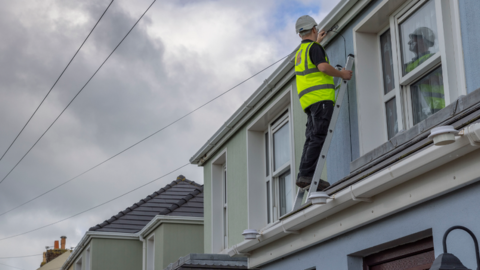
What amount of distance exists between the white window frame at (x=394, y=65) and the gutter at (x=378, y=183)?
0.92 meters

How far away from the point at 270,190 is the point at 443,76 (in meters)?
4.54

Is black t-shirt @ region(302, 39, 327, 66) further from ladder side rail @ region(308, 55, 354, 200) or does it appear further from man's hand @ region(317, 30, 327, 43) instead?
man's hand @ region(317, 30, 327, 43)

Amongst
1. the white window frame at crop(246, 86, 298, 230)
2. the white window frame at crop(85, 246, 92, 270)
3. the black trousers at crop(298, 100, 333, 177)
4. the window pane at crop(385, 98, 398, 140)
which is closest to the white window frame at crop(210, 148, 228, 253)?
the white window frame at crop(246, 86, 298, 230)

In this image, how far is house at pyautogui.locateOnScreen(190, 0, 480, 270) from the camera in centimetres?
446

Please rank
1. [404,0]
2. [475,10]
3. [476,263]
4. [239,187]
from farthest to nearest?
1. [239,187]
2. [404,0]
3. [475,10]
4. [476,263]

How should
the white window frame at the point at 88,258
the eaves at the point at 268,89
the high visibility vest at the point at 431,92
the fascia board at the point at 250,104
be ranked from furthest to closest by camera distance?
the white window frame at the point at 88,258, the fascia board at the point at 250,104, the eaves at the point at 268,89, the high visibility vest at the point at 431,92

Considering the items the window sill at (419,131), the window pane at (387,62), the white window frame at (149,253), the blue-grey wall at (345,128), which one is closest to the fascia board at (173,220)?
the white window frame at (149,253)

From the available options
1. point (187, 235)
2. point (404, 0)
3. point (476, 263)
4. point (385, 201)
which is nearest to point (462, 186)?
point (476, 263)

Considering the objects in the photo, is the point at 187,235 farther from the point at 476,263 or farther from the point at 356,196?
the point at 476,263

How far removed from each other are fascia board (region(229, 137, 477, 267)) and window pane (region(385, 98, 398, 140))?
1139mm

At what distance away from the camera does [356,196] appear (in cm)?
537

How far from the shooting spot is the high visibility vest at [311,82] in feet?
22.0

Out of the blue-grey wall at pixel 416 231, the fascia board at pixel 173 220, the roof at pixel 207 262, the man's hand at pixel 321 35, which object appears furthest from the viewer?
the fascia board at pixel 173 220

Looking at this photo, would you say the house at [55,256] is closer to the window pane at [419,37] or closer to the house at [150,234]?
the house at [150,234]
